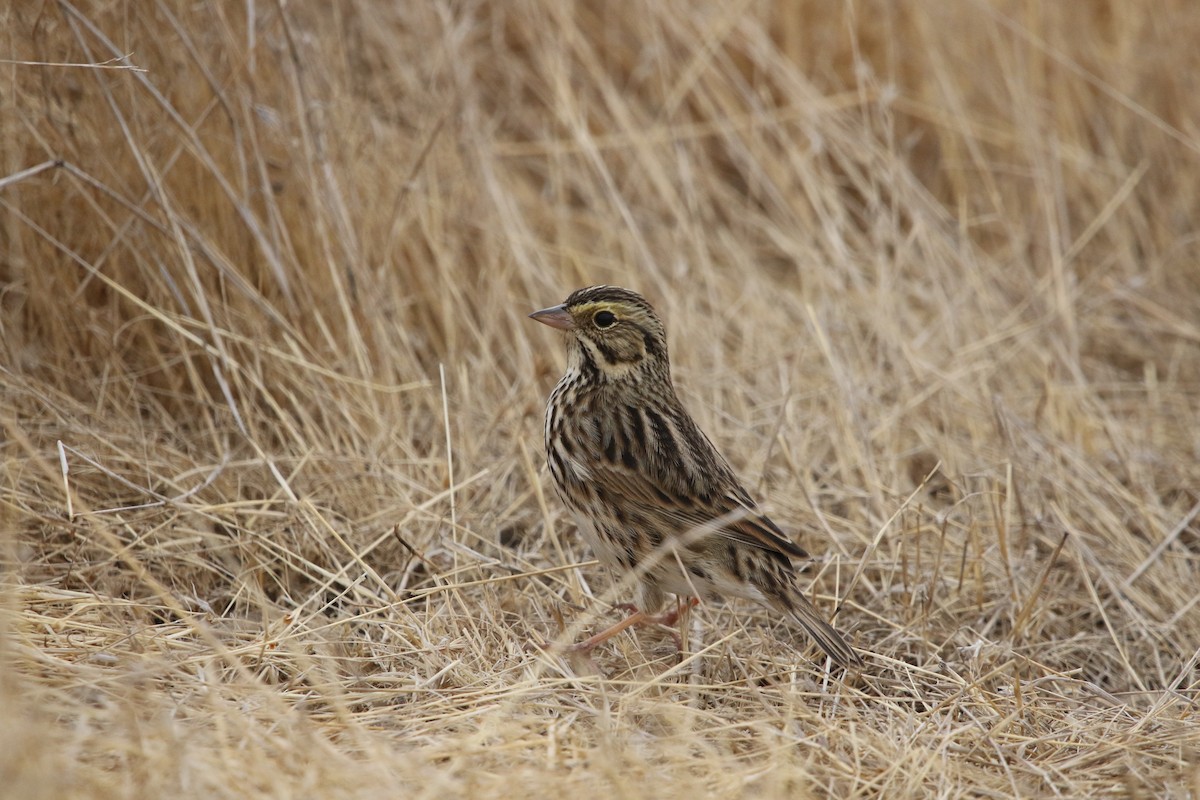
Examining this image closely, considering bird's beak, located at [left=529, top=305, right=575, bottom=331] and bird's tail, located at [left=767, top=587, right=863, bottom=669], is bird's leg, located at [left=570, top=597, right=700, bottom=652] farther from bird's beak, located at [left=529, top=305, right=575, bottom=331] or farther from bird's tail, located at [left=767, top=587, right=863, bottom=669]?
bird's beak, located at [left=529, top=305, right=575, bottom=331]

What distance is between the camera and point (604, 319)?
4758 millimetres

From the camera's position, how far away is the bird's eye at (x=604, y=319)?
15.6 feet

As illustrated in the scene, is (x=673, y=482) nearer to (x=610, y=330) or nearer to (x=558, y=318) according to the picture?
(x=610, y=330)

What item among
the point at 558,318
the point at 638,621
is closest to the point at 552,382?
the point at 558,318

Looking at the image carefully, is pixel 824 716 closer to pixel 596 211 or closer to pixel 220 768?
pixel 220 768

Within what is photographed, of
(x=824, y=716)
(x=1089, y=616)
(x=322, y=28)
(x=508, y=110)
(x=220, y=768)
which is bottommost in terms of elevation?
Answer: (x=1089, y=616)

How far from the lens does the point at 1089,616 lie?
523cm

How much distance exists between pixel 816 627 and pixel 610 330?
4.04 ft

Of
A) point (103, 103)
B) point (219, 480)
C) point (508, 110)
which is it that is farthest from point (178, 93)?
point (508, 110)

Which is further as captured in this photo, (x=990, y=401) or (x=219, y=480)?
(x=990, y=401)

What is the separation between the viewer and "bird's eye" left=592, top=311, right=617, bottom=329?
15.6ft

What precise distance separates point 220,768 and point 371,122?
3.95 meters

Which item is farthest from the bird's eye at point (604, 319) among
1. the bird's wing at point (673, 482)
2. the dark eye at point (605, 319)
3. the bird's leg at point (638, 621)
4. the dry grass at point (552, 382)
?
the bird's leg at point (638, 621)

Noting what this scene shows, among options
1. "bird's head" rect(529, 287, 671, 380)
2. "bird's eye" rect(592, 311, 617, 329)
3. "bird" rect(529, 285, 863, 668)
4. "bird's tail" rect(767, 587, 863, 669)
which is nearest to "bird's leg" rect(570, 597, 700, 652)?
"bird" rect(529, 285, 863, 668)
